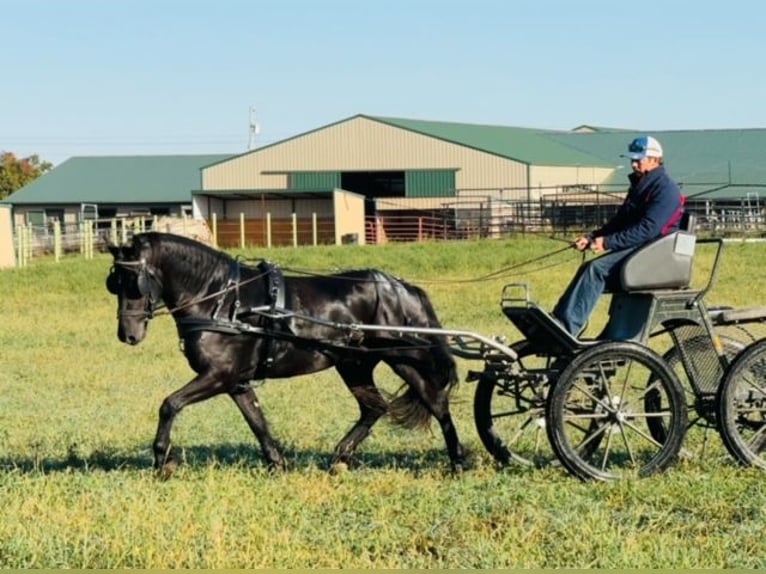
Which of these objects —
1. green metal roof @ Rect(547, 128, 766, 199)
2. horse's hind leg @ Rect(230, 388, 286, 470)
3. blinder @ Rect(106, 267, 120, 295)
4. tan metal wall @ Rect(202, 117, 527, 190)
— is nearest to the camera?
blinder @ Rect(106, 267, 120, 295)

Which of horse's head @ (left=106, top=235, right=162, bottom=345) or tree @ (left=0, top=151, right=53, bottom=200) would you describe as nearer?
horse's head @ (left=106, top=235, right=162, bottom=345)

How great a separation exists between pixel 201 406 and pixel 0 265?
29384mm

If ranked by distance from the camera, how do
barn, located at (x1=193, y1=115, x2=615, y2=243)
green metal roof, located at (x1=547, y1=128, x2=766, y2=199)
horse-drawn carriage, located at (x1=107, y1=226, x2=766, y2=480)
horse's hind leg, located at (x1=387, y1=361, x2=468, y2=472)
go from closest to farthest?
horse-drawn carriage, located at (x1=107, y1=226, x2=766, y2=480) → horse's hind leg, located at (x1=387, y1=361, x2=468, y2=472) → barn, located at (x1=193, y1=115, x2=615, y2=243) → green metal roof, located at (x1=547, y1=128, x2=766, y2=199)

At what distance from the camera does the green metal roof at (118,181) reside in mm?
66938

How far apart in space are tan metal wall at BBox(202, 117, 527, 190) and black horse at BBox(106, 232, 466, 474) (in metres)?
48.2

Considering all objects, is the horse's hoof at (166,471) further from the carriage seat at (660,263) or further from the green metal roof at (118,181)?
the green metal roof at (118,181)

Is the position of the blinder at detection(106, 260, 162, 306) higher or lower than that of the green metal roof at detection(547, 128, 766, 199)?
lower

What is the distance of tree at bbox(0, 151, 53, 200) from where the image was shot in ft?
279

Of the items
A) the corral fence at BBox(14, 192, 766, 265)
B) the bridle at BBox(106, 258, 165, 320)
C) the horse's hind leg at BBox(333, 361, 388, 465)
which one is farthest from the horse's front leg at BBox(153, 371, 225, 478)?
the corral fence at BBox(14, 192, 766, 265)

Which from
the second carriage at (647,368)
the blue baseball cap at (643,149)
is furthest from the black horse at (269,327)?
the blue baseball cap at (643,149)

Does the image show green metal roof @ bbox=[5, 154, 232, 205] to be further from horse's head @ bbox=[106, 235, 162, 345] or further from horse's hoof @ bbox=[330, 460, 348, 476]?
horse's hoof @ bbox=[330, 460, 348, 476]

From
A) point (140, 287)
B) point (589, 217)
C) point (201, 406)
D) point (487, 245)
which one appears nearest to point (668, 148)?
point (589, 217)

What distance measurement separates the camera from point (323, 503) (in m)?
7.59

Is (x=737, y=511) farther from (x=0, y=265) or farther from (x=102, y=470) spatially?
(x=0, y=265)
